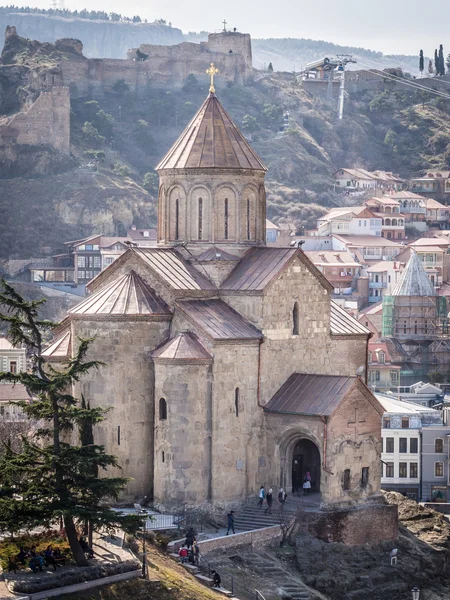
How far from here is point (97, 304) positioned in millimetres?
50156

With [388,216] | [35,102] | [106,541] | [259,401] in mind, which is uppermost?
[35,102]

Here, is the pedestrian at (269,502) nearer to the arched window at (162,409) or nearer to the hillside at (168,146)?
the arched window at (162,409)

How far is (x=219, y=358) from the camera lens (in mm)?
49156

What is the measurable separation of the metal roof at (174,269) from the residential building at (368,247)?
7555 centimetres

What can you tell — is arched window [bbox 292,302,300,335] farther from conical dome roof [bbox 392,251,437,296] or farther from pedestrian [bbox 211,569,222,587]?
conical dome roof [bbox 392,251,437,296]

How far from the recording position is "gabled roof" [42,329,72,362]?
173 ft

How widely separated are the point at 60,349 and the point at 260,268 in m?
7.04

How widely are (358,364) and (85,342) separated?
1449 centimetres

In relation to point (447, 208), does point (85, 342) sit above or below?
below

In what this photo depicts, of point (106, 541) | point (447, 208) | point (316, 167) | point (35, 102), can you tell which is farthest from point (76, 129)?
point (106, 541)

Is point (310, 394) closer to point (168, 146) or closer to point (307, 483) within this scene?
point (307, 483)

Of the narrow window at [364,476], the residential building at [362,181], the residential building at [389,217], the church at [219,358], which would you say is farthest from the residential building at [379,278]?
the narrow window at [364,476]

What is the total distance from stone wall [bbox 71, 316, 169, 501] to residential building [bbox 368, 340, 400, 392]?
4159 centimetres

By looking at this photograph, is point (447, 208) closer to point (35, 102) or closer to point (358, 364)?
point (35, 102)
